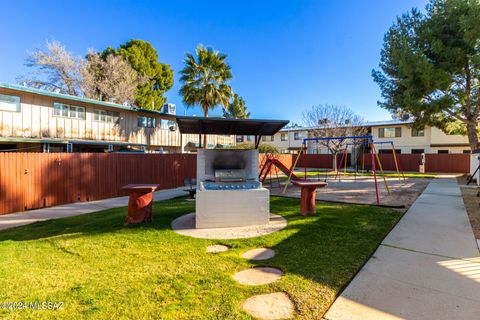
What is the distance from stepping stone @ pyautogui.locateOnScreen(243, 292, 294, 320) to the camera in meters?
2.54

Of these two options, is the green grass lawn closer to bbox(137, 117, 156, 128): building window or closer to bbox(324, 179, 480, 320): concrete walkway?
bbox(324, 179, 480, 320): concrete walkway

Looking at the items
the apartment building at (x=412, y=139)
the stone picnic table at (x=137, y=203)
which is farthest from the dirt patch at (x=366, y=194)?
the apartment building at (x=412, y=139)

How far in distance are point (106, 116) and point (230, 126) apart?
11.8 meters

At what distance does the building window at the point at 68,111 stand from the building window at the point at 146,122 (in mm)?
4033

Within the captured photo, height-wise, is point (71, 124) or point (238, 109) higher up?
point (238, 109)

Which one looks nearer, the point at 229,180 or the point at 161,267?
the point at 161,267

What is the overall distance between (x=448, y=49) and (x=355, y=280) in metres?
13.8

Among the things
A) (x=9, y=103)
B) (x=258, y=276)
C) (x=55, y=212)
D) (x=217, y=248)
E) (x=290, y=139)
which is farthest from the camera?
(x=290, y=139)

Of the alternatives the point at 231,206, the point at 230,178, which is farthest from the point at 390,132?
the point at 231,206

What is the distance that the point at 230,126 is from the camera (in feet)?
26.0

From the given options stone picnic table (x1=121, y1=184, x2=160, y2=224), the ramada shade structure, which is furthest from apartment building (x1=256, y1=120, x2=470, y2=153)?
stone picnic table (x1=121, y1=184, x2=160, y2=224)

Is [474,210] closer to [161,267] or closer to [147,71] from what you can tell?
[161,267]

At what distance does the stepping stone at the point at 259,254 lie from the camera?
404 cm

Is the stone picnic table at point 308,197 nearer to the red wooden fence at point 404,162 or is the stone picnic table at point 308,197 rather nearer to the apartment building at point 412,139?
the red wooden fence at point 404,162
